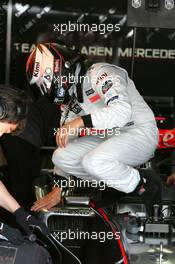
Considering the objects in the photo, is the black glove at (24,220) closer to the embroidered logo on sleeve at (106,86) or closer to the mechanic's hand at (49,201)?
the mechanic's hand at (49,201)

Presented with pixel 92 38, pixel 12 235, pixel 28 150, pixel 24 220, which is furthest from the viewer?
pixel 92 38

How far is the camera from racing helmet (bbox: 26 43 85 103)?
3129mm

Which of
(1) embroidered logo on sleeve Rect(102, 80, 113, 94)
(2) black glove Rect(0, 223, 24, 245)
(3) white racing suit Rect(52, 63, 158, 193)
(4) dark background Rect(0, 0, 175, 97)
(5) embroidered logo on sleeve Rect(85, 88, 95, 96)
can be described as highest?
(4) dark background Rect(0, 0, 175, 97)

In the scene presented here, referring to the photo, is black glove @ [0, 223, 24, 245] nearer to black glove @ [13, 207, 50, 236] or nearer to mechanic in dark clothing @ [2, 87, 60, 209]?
black glove @ [13, 207, 50, 236]

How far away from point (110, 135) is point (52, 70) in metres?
0.45

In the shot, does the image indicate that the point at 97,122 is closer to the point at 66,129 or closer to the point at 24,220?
the point at 66,129

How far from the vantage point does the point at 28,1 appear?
5.45 meters

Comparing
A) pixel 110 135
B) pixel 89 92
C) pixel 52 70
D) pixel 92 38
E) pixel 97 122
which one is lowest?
pixel 110 135

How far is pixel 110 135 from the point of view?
3307mm

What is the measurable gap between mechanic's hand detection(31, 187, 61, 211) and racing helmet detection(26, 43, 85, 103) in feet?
1.55

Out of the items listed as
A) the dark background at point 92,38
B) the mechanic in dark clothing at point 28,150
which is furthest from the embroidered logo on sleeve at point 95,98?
the dark background at point 92,38

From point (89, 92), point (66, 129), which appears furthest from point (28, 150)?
point (66, 129)

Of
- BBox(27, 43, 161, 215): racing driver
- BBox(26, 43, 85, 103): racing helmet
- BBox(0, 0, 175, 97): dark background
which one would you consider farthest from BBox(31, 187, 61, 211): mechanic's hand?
BBox(0, 0, 175, 97): dark background

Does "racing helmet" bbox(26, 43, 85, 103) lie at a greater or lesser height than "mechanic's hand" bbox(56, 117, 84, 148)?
greater
